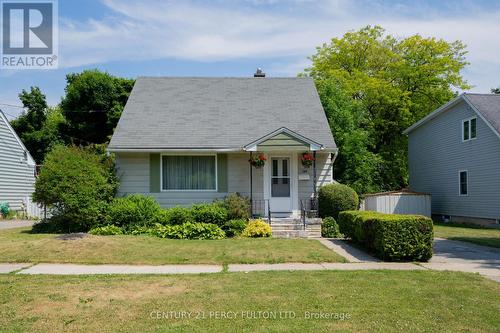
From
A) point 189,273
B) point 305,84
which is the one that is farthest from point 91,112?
point 189,273

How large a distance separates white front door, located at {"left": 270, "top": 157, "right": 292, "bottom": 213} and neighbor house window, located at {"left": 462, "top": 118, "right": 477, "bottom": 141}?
10761mm

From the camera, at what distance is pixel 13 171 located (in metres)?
26.3

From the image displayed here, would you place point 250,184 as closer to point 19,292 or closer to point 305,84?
point 305,84

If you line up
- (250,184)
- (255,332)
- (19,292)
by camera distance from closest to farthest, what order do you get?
(255,332) < (19,292) < (250,184)

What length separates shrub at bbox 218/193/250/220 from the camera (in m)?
16.0

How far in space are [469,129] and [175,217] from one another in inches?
626

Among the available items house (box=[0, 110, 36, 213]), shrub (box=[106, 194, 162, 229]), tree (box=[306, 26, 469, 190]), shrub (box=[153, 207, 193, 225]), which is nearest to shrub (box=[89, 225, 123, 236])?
shrub (box=[106, 194, 162, 229])

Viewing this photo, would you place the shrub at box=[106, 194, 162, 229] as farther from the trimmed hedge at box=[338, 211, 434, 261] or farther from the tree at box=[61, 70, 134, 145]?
the tree at box=[61, 70, 134, 145]

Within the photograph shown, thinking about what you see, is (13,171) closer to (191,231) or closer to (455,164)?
(191,231)

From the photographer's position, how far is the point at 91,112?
3688 centimetres

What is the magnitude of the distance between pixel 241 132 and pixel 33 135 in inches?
1126

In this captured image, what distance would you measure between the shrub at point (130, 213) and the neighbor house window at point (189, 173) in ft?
6.72

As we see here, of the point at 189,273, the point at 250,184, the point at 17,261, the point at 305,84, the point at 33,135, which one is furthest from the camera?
the point at 33,135

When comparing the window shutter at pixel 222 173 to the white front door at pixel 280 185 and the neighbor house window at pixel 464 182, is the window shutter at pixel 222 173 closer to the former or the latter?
the white front door at pixel 280 185
